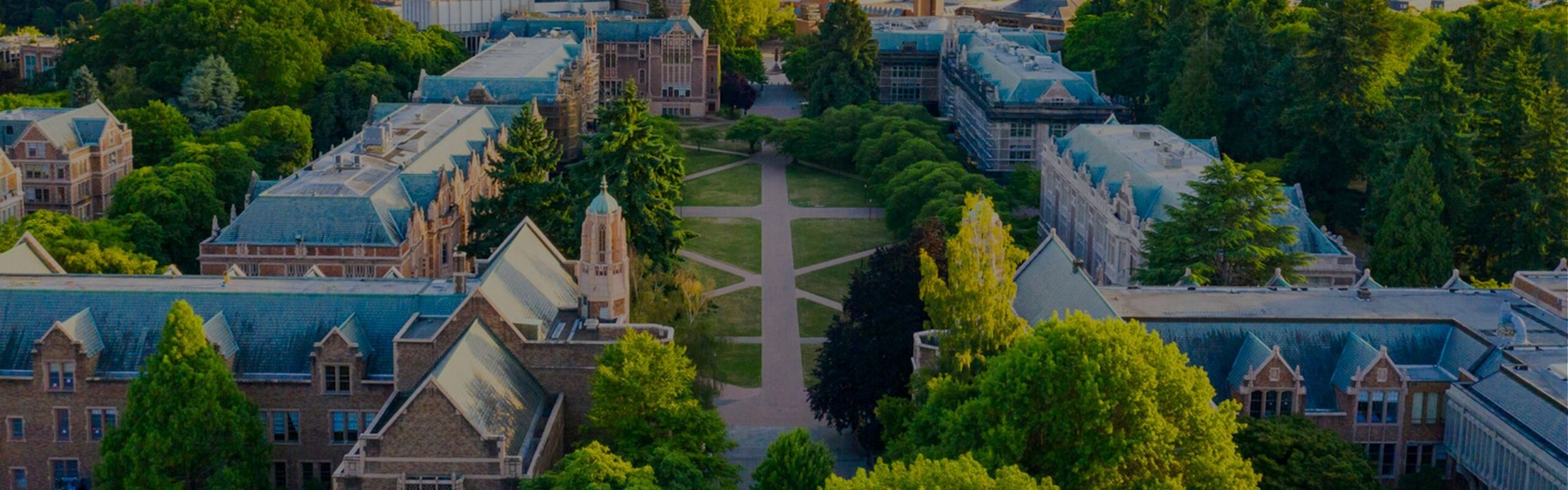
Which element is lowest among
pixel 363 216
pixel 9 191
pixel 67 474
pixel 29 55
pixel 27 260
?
pixel 67 474

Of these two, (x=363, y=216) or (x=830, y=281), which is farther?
(x=830, y=281)

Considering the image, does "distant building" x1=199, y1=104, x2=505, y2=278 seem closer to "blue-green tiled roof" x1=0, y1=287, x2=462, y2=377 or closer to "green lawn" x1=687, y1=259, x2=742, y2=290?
"blue-green tiled roof" x1=0, y1=287, x2=462, y2=377

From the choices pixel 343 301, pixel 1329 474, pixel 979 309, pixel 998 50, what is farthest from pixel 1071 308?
pixel 998 50

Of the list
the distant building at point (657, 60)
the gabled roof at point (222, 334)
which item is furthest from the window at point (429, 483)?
the distant building at point (657, 60)

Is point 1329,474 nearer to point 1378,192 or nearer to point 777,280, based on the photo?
point 1378,192

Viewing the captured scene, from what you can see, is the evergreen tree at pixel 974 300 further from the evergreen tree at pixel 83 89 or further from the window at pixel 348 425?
the evergreen tree at pixel 83 89

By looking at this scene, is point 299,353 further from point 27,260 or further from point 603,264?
point 27,260

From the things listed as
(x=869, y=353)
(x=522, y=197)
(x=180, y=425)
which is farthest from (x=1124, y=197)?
(x=180, y=425)
